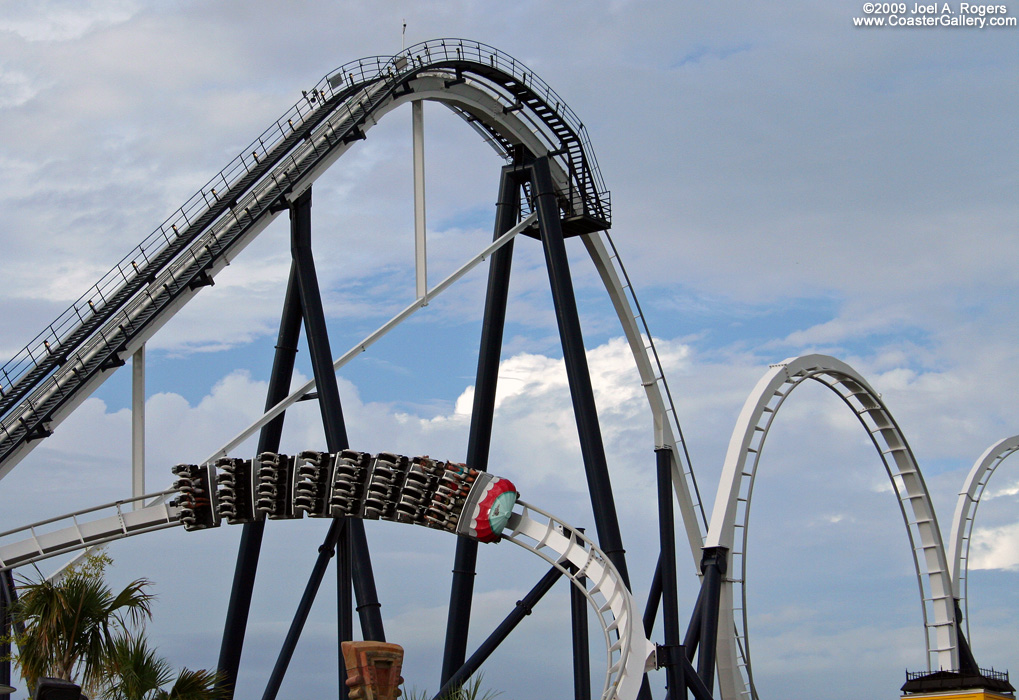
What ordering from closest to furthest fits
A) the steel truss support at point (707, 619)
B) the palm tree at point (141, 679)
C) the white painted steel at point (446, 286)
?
the palm tree at point (141, 679), the white painted steel at point (446, 286), the steel truss support at point (707, 619)

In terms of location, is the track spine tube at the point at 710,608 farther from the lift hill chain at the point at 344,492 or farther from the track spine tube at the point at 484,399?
the lift hill chain at the point at 344,492

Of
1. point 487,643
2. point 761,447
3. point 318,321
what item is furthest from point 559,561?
point 761,447

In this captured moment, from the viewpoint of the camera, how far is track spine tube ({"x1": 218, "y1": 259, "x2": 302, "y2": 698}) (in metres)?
30.8

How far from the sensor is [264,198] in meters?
30.2

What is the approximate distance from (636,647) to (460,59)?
16451 mm

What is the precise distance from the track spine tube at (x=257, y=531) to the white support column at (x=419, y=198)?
2979 millimetres

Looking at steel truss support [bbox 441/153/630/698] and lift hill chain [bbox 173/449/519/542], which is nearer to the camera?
lift hill chain [bbox 173/449/519/542]

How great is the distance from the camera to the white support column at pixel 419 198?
3148cm

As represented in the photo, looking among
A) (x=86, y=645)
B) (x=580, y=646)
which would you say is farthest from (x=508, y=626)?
(x=86, y=645)

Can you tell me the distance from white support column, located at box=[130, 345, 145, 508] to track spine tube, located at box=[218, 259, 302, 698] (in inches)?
135

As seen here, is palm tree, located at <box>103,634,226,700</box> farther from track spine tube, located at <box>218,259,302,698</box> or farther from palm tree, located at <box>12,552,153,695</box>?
track spine tube, located at <box>218,259,302,698</box>

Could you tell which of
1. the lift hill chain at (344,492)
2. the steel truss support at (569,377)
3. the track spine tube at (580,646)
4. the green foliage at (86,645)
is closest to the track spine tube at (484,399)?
the steel truss support at (569,377)

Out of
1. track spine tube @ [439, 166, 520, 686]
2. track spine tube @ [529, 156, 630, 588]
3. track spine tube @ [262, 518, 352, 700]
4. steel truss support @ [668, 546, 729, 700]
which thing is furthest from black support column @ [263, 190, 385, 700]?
steel truss support @ [668, 546, 729, 700]

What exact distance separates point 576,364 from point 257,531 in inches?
361
